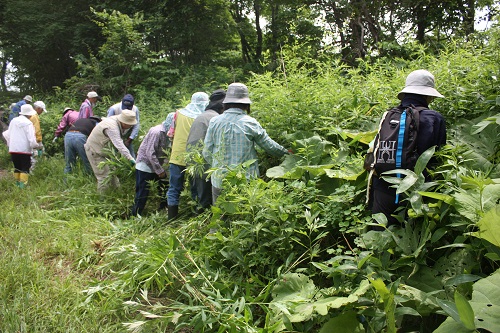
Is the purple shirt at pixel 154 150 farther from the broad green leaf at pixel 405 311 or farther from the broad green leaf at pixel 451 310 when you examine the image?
the broad green leaf at pixel 451 310

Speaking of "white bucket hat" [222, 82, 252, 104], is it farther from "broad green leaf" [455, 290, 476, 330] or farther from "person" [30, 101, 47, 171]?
"person" [30, 101, 47, 171]

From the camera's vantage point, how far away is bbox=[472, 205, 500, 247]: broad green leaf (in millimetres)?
2109

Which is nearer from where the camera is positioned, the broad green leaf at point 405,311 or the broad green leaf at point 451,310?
the broad green leaf at point 451,310

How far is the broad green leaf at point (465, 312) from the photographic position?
171 cm

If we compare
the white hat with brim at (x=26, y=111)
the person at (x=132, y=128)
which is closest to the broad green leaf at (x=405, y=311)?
the person at (x=132, y=128)

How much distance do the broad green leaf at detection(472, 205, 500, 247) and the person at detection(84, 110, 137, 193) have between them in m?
4.99

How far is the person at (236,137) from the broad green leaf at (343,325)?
1.83 m

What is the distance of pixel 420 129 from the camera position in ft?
9.37

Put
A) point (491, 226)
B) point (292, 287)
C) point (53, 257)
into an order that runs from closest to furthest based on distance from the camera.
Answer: point (491, 226)
point (292, 287)
point (53, 257)

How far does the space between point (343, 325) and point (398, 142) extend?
4.37 feet

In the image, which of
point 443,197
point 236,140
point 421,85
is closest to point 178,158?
point 236,140

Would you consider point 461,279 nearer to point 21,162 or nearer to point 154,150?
point 154,150

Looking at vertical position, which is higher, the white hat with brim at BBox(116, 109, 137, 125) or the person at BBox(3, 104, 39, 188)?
the white hat with brim at BBox(116, 109, 137, 125)

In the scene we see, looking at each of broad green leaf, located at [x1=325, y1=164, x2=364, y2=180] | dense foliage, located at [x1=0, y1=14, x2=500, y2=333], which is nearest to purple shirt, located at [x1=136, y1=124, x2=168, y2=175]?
dense foliage, located at [x1=0, y1=14, x2=500, y2=333]
